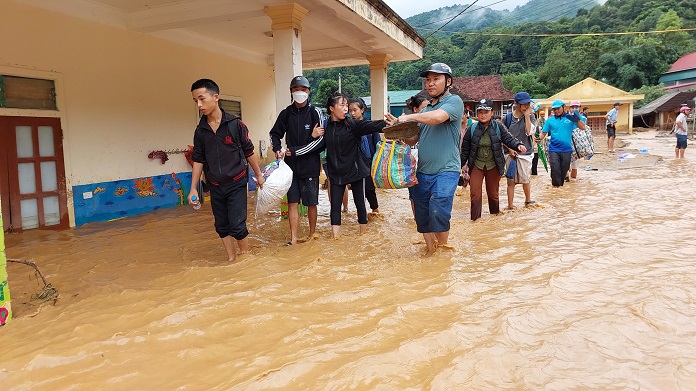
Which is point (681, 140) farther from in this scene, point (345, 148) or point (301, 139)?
point (301, 139)

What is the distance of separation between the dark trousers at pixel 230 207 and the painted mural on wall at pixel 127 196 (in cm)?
397

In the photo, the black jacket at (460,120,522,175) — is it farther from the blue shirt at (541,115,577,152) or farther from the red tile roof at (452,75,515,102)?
the red tile roof at (452,75,515,102)

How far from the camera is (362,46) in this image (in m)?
10.1

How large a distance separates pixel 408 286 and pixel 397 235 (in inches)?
80.8

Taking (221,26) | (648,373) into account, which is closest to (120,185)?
(221,26)

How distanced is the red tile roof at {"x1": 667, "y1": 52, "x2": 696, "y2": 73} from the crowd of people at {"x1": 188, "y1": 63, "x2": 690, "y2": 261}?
1784 inches

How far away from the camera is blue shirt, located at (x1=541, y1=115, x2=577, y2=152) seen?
782 centimetres

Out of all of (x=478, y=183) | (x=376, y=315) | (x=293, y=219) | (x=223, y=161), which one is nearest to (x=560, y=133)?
(x=478, y=183)

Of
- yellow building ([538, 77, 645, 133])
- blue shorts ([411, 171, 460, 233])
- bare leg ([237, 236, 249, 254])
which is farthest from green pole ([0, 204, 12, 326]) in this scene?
yellow building ([538, 77, 645, 133])

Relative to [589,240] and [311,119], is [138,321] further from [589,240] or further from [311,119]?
[589,240]

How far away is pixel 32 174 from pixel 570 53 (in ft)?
187

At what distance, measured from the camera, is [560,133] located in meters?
7.84

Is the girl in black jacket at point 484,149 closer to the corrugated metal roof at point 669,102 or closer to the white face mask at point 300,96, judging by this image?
the white face mask at point 300,96

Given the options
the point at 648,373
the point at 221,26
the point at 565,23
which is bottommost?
the point at 648,373
